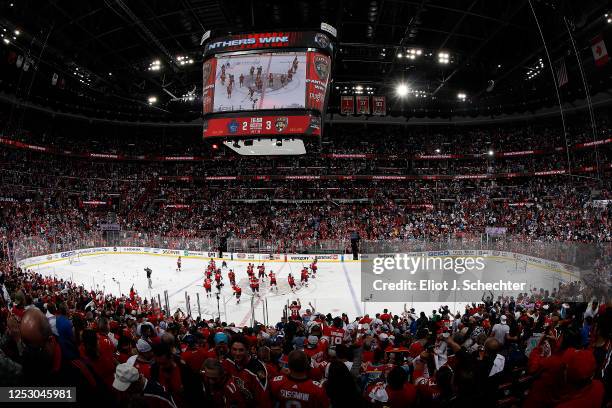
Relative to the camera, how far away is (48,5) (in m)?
17.0

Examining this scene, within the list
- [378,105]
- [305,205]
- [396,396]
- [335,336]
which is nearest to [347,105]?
[378,105]

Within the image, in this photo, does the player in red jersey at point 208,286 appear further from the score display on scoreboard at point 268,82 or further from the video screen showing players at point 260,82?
the video screen showing players at point 260,82

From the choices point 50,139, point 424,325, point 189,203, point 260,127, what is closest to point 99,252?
point 189,203

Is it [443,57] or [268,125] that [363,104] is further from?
[268,125]

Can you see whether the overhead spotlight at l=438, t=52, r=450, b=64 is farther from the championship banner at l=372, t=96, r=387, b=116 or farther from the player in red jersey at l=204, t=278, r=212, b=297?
the player in red jersey at l=204, t=278, r=212, b=297

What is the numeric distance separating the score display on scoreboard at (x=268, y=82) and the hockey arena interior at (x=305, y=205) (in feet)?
0.28

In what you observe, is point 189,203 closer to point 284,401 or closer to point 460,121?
point 460,121

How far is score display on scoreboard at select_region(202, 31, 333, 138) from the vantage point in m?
14.5

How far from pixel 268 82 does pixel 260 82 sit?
12.3 inches

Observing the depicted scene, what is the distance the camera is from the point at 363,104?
66.9 ft

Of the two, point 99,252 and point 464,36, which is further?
point 99,252

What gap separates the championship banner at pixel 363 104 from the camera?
20.4m

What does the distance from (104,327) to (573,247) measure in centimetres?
1643

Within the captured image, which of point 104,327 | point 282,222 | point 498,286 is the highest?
point 282,222
